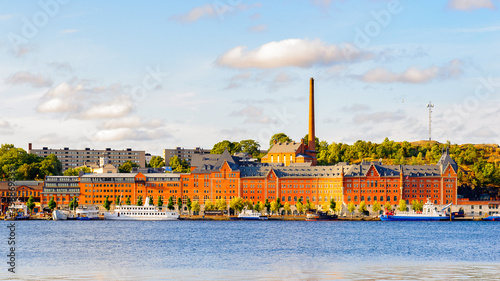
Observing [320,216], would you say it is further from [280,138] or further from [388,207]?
[280,138]

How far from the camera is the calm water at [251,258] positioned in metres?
43.4

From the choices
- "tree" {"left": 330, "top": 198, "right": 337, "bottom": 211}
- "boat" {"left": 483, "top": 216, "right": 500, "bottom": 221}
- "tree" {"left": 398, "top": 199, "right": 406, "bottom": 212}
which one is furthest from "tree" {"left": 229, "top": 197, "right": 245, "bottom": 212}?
"boat" {"left": 483, "top": 216, "right": 500, "bottom": 221}

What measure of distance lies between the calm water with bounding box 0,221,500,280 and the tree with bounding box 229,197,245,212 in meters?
64.3

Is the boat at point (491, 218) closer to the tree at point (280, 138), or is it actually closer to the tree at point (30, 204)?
the tree at point (280, 138)

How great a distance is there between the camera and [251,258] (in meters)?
54.8

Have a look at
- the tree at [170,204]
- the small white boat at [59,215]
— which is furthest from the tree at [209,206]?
the small white boat at [59,215]

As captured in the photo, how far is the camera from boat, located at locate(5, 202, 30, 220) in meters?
136

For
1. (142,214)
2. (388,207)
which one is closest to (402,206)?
(388,207)

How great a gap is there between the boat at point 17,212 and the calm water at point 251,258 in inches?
2271

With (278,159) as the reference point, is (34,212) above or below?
below

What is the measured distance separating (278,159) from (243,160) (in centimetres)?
748

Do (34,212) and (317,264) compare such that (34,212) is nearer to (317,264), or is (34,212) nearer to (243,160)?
(243,160)

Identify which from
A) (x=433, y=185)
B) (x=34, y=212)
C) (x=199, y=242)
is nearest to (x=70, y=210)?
(x=34, y=212)

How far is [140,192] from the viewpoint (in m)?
158
